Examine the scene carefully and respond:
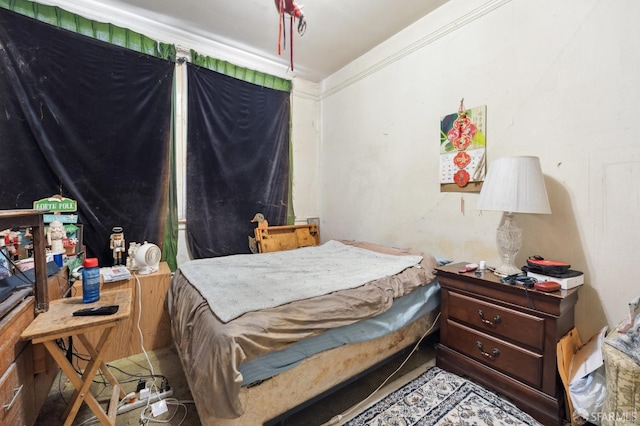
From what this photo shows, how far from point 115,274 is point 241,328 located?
4.74ft

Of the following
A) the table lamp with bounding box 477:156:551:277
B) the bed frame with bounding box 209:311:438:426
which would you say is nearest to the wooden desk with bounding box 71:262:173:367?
the bed frame with bounding box 209:311:438:426

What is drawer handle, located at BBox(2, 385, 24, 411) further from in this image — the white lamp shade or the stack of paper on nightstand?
the white lamp shade

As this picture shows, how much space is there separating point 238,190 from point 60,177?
1.45 meters

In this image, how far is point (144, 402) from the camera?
61.3 inches

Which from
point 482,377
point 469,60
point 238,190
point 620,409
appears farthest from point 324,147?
point 620,409

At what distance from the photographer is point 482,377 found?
5.39 feet

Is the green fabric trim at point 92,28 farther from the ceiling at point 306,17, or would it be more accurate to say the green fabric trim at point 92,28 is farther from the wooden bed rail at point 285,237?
the wooden bed rail at point 285,237

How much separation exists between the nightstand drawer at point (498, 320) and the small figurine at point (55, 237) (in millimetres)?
2696

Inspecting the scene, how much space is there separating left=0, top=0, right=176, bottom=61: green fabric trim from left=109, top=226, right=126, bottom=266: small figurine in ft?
5.33

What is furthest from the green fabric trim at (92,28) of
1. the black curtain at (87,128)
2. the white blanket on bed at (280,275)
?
the white blanket on bed at (280,275)

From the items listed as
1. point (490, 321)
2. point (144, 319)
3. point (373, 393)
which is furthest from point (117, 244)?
point (490, 321)

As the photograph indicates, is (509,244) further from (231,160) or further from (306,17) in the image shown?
(231,160)

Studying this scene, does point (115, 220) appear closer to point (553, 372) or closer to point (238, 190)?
point (238, 190)

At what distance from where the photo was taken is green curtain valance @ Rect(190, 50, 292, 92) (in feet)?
9.16
